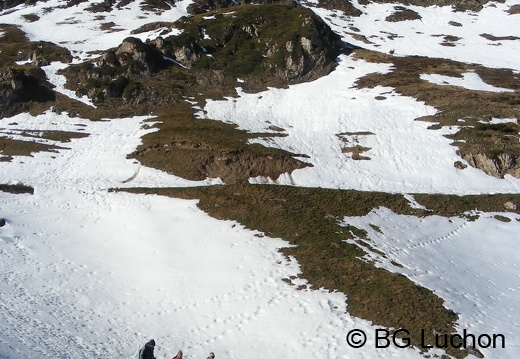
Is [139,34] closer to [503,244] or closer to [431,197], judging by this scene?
[431,197]

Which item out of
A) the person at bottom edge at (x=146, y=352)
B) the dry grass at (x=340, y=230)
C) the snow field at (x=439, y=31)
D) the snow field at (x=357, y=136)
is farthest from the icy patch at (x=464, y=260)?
the snow field at (x=439, y=31)

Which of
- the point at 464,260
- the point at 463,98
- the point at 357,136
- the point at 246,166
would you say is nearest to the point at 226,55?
the point at 357,136

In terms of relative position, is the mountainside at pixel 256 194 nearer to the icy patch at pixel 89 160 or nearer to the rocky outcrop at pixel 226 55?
the icy patch at pixel 89 160

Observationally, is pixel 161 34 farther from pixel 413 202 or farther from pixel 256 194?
pixel 413 202
